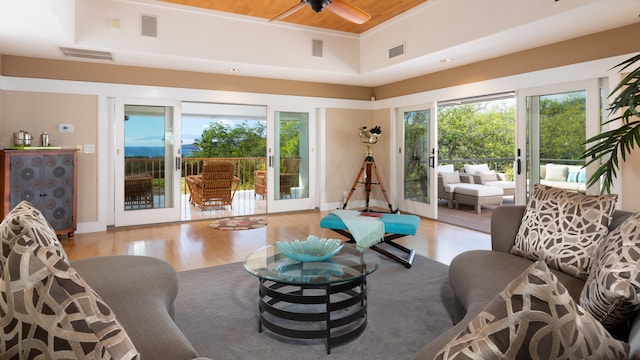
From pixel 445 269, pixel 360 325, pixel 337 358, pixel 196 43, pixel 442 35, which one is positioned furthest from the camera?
pixel 196 43

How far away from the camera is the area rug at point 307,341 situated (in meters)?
2.25

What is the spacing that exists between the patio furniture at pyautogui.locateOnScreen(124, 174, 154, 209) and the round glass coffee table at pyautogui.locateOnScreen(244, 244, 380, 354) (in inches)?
155

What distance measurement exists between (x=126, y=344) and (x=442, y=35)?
5043mm

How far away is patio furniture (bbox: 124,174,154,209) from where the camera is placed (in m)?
5.93

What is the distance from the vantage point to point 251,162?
33.3 ft

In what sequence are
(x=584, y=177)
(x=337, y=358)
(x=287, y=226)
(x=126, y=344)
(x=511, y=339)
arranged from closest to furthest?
(x=511, y=339)
(x=126, y=344)
(x=337, y=358)
(x=584, y=177)
(x=287, y=226)

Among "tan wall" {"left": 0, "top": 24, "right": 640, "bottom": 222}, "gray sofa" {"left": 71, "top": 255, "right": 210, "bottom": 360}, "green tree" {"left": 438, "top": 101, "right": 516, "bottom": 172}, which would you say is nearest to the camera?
"gray sofa" {"left": 71, "top": 255, "right": 210, "bottom": 360}

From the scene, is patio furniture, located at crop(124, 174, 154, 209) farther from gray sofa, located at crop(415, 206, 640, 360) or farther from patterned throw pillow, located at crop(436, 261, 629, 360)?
patterned throw pillow, located at crop(436, 261, 629, 360)

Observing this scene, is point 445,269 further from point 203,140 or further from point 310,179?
point 203,140

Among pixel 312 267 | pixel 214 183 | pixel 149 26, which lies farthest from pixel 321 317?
pixel 214 183

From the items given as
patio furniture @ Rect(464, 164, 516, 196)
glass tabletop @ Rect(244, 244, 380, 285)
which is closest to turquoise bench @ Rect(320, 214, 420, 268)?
glass tabletop @ Rect(244, 244, 380, 285)

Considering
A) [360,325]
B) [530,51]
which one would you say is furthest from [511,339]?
[530,51]

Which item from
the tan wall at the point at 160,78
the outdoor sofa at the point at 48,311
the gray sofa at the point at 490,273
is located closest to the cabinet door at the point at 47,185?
the tan wall at the point at 160,78

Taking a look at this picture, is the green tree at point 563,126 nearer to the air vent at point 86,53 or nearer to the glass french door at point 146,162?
the glass french door at point 146,162
